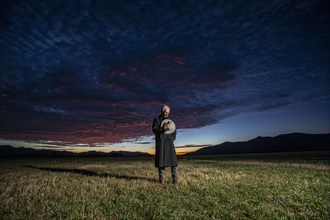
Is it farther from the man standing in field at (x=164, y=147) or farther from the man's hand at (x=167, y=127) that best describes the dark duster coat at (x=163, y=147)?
the man's hand at (x=167, y=127)

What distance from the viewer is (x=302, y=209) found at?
6.18 meters

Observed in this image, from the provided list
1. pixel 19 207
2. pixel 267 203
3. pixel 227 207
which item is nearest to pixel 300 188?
pixel 267 203

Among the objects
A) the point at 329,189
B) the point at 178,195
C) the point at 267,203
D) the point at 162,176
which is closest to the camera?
the point at 267,203

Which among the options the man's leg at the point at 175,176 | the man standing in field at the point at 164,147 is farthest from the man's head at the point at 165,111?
the man's leg at the point at 175,176

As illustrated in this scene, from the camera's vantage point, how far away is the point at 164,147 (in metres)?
10.4

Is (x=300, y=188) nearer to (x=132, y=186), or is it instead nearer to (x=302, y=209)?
(x=302, y=209)

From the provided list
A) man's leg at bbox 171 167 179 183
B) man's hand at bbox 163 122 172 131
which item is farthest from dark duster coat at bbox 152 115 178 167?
man's leg at bbox 171 167 179 183

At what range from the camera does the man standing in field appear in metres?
10.2

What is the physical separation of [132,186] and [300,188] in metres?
6.58

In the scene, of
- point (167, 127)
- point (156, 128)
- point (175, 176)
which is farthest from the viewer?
point (156, 128)

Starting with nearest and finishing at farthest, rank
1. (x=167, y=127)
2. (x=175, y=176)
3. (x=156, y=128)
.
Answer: (x=167, y=127) → (x=175, y=176) → (x=156, y=128)

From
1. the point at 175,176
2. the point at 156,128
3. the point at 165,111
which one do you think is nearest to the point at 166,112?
the point at 165,111

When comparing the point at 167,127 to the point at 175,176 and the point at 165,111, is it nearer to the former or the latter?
the point at 165,111

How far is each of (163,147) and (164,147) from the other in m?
0.05
